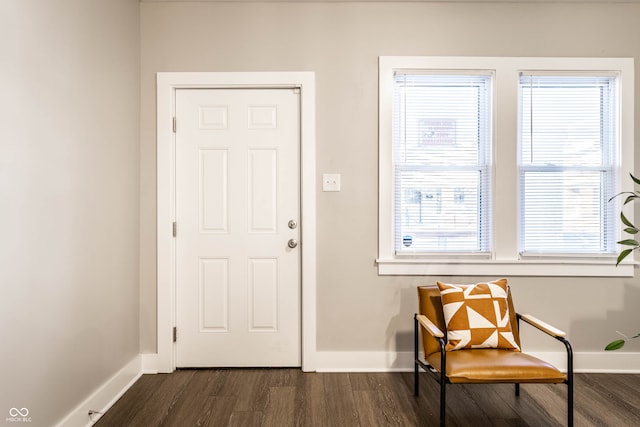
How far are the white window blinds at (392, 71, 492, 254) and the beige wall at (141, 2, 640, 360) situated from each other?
0.66ft

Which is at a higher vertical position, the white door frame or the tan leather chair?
the white door frame

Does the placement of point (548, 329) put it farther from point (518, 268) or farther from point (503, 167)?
point (503, 167)

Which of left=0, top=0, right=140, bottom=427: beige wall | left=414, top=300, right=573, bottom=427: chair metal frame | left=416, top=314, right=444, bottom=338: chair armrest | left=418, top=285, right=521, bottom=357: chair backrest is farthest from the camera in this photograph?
left=418, top=285, right=521, bottom=357: chair backrest

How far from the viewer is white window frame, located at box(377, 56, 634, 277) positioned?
295cm

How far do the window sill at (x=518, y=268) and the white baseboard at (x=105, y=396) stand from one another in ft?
5.98

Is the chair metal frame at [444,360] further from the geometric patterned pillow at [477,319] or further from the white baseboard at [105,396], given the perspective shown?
the white baseboard at [105,396]

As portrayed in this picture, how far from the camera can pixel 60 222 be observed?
Answer: 2008 mm

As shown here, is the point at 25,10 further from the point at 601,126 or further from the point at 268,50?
the point at 601,126

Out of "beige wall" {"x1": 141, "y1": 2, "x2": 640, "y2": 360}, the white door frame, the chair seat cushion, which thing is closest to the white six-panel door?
the white door frame

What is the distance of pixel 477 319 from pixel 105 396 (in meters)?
2.22

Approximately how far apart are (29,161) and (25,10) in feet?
2.12

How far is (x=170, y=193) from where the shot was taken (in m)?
2.96

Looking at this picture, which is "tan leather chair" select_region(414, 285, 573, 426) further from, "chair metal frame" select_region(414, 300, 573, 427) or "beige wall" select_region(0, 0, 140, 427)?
"beige wall" select_region(0, 0, 140, 427)

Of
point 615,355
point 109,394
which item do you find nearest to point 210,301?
point 109,394
